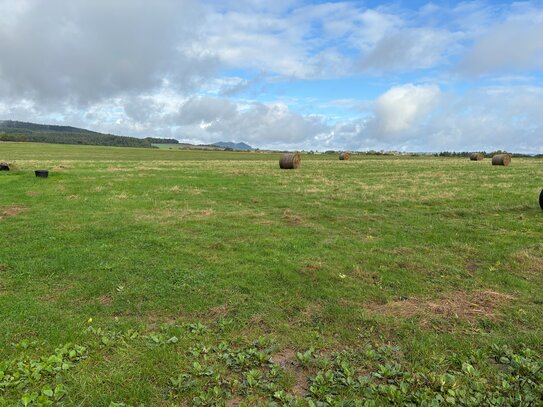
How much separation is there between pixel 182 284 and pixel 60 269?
3.00 meters

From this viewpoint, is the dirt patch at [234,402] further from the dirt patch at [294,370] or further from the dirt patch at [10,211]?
the dirt patch at [10,211]

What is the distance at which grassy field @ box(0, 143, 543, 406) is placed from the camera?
445 centimetres

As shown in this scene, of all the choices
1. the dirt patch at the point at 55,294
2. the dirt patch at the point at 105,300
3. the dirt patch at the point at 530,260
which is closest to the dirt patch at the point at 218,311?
the dirt patch at the point at 105,300

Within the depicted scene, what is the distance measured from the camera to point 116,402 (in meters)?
4.16

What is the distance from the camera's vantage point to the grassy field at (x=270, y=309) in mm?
4449

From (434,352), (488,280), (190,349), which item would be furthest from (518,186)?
(190,349)

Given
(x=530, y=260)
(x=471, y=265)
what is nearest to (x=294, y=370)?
(x=471, y=265)

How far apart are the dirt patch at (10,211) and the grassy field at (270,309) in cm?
19

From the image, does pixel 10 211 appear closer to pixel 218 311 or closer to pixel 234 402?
pixel 218 311

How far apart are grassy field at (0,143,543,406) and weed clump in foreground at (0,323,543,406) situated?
2cm

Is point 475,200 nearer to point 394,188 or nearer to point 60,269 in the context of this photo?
point 394,188

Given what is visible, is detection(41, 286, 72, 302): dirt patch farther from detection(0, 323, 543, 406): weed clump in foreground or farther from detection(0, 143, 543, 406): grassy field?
detection(0, 323, 543, 406): weed clump in foreground

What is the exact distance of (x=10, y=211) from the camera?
14211mm

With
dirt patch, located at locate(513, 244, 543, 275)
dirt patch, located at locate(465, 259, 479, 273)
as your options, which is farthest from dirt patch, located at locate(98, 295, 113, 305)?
dirt patch, located at locate(513, 244, 543, 275)
